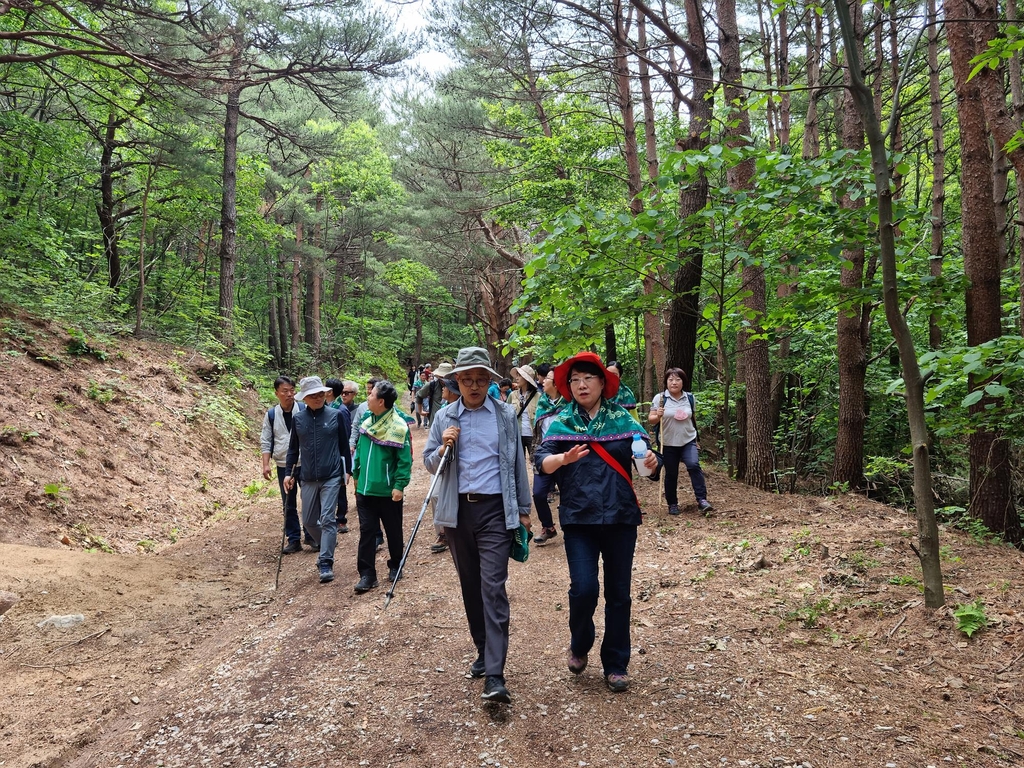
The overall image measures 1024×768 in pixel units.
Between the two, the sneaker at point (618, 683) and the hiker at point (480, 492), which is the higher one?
the hiker at point (480, 492)

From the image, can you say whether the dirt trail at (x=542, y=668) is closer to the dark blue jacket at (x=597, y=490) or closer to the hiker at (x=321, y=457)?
the hiker at (x=321, y=457)

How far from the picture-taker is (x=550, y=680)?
3.94m

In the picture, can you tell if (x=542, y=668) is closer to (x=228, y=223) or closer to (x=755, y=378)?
(x=755, y=378)

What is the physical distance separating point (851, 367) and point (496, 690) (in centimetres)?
665

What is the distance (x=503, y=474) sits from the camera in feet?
12.7

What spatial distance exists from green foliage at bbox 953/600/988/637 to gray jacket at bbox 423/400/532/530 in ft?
9.18

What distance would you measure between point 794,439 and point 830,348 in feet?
6.01

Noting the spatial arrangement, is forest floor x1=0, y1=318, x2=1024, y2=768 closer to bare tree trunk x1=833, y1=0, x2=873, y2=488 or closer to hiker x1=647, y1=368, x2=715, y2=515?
hiker x1=647, y1=368, x2=715, y2=515

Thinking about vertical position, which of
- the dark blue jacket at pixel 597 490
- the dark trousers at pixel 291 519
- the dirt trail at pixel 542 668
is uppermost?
the dark blue jacket at pixel 597 490

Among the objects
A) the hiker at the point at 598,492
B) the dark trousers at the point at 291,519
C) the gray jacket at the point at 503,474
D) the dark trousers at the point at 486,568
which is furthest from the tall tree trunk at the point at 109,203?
the hiker at the point at 598,492

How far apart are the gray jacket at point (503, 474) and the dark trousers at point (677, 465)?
4.09 meters

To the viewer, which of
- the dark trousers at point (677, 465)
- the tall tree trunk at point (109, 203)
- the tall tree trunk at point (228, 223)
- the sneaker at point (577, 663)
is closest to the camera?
the sneaker at point (577, 663)

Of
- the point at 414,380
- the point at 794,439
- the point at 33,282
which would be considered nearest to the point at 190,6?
the point at 33,282

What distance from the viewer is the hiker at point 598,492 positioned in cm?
357
